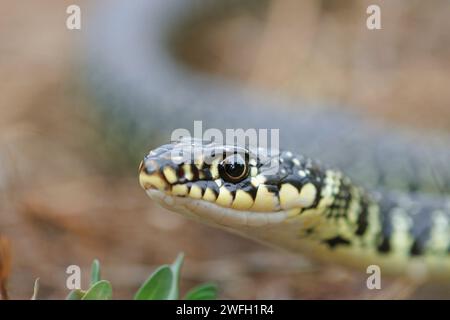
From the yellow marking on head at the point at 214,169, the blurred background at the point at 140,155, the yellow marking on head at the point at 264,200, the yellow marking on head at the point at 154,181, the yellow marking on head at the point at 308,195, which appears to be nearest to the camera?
the yellow marking on head at the point at 154,181

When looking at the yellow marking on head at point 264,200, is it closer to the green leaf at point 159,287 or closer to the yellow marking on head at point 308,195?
the yellow marking on head at point 308,195

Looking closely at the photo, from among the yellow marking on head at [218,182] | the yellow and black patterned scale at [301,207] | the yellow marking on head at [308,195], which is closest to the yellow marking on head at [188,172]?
the yellow and black patterned scale at [301,207]

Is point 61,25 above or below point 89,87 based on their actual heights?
above

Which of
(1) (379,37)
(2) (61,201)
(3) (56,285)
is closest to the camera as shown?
(3) (56,285)

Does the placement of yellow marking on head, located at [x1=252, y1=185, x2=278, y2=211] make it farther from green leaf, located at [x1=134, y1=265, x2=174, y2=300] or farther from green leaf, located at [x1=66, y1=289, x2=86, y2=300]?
green leaf, located at [x1=66, y1=289, x2=86, y2=300]

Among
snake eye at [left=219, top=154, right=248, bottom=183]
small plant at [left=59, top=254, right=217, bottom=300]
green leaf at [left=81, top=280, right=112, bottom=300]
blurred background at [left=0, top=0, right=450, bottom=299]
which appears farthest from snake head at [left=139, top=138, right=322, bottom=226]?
blurred background at [left=0, top=0, right=450, bottom=299]

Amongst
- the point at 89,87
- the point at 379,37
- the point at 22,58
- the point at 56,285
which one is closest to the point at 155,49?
the point at 89,87

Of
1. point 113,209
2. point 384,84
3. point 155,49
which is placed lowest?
point 113,209

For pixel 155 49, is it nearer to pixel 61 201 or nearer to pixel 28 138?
pixel 28 138
